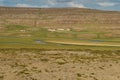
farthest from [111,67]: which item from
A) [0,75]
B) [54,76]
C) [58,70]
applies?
[0,75]

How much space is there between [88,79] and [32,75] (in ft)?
27.0

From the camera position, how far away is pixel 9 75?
40312mm

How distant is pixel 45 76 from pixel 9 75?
529 centimetres

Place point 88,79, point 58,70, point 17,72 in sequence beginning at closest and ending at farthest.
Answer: point 88,79 → point 17,72 → point 58,70

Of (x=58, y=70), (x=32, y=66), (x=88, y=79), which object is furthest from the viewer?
(x=32, y=66)

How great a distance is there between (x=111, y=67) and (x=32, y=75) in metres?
16.8

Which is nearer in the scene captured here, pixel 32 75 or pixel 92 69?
pixel 32 75

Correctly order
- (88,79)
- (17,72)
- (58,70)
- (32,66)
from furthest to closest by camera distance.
A: (32,66), (58,70), (17,72), (88,79)

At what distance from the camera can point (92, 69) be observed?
47281 mm

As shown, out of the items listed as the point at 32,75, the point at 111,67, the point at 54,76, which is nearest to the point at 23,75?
the point at 32,75

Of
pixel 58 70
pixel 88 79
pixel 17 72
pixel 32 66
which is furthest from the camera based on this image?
pixel 32 66

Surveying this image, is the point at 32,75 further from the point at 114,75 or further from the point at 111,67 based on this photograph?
the point at 111,67

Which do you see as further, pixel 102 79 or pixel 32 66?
pixel 32 66

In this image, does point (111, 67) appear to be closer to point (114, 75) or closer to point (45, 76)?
point (114, 75)
